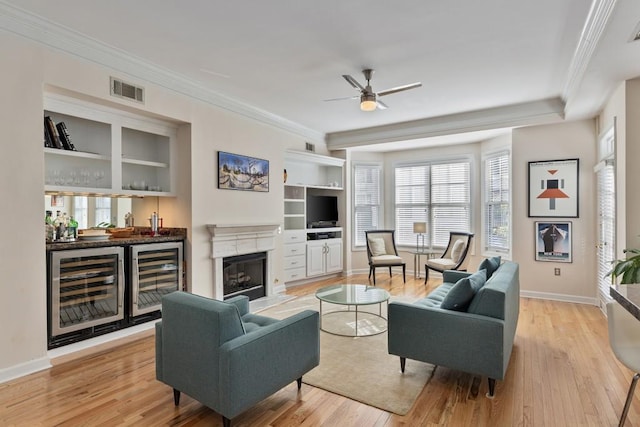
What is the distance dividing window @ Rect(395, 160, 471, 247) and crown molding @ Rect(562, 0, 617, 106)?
2768 millimetres

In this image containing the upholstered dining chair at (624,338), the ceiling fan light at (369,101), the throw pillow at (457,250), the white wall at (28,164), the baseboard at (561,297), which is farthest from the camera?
the throw pillow at (457,250)

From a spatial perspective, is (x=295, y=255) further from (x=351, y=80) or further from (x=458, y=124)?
(x=458, y=124)

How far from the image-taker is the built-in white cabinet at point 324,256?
20.9 feet

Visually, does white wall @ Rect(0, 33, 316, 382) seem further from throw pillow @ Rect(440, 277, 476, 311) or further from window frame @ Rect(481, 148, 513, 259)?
Answer: window frame @ Rect(481, 148, 513, 259)

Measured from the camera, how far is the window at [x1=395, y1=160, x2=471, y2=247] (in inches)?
269

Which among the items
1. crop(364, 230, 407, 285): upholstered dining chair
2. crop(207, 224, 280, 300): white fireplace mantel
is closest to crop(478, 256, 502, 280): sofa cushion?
crop(364, 230, 407, 285): upholstered dining chair

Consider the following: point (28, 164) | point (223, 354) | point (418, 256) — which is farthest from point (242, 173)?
point (418, 256)

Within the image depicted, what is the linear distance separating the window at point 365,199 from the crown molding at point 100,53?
10.4 ft

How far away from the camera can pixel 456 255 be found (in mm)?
6105

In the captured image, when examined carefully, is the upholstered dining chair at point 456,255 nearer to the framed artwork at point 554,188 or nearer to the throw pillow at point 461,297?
the framed artwork at point 554,188

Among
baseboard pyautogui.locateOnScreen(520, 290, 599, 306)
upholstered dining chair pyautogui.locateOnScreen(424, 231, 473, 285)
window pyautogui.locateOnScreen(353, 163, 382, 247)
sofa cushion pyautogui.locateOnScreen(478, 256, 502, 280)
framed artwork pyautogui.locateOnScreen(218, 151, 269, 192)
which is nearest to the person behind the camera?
sofa cushion pyautogui.locateOnScreen(478, 256, 502, 280)

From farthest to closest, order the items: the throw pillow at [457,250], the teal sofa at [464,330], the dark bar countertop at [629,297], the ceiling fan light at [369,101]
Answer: the throw pillow at [457,250]
the ceiling fan light at [369,101]
the teal sofa at [464,330]
the dark bar countertop at [629,297]

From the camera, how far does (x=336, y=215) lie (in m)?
7.13

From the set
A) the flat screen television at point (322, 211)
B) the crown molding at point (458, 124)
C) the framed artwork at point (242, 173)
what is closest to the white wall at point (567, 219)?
the crown molding at point (458, 124)
